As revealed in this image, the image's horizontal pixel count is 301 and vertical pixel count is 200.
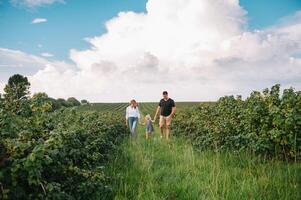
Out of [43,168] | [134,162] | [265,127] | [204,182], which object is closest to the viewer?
[43,168]

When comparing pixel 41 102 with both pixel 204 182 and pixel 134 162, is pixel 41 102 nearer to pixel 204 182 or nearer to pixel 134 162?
pixel 204 182

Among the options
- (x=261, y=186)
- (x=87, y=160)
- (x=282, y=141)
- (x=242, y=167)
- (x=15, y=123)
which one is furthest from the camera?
(x=282, y=141)

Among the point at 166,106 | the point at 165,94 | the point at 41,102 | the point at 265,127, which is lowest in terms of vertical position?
the point at 265,127

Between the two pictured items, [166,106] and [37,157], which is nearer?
[37,157]

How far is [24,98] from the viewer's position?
4980 mm

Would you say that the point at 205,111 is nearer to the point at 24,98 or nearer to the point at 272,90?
the point at 272,90

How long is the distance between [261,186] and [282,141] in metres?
2.86

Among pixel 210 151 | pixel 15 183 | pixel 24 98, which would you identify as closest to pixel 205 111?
pixel 210 151

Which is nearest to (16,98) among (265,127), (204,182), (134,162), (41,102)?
(41,102)

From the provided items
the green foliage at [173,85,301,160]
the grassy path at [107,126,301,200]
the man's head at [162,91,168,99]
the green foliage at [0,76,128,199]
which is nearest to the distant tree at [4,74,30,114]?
the green foliage at [0,76,128,199]

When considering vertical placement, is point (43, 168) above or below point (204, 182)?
above

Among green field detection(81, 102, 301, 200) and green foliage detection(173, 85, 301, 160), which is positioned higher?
green foliage detection(173, 85, 301, 160)

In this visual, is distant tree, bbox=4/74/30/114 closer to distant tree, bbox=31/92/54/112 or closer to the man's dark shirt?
distant tree, bbox=31/92/54/112

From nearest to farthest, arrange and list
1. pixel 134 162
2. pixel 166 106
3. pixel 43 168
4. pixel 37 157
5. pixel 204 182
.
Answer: pixel 37 157 → pixel 43 168 → pixel 204 182 → pixel 134 162 → pixel 166 106
